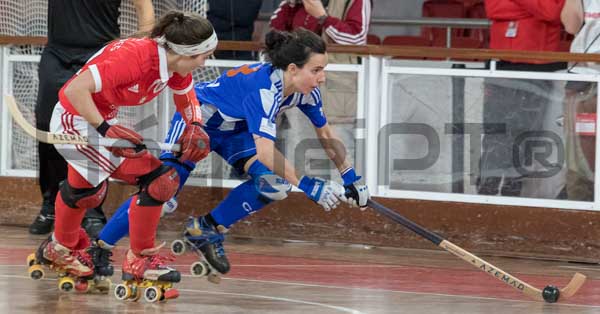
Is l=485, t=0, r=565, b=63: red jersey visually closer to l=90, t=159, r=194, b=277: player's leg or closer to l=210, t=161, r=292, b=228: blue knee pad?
l=210, t=161, r=292, b=228: blue knee pad

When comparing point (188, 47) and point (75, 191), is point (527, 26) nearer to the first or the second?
point (188, 47)

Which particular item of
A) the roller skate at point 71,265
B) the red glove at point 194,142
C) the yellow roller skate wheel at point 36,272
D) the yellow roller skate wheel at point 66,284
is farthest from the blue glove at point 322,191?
the yellow roller skate wheel at point 36,272

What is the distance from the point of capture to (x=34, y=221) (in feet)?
31.5

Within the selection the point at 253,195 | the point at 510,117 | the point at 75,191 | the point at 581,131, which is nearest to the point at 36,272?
the point at 75,191

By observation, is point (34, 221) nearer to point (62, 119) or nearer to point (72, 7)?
point (72, 7)

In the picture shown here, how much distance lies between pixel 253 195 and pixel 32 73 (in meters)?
2.98

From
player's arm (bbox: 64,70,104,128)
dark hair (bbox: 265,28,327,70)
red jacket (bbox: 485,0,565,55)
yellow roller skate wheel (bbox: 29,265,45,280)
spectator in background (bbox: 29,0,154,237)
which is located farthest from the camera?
red jacket (bbox: 485,0,565,55)

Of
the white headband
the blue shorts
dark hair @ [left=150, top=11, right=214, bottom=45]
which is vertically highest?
dark hair @ [left=150, top=11, right=214, bottom=45]

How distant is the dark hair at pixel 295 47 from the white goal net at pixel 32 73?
7.16ft

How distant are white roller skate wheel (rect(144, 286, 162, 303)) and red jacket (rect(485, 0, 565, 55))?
11.3 ft

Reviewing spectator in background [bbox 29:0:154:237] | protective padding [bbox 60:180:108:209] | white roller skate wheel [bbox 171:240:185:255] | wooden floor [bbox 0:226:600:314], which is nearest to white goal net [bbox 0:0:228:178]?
spectator in background [bbox 29:0:154:237]

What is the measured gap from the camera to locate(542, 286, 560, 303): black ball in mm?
7051

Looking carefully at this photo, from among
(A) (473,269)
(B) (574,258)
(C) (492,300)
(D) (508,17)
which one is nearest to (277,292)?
(C) (492,300)

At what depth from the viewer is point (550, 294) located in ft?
23.1
